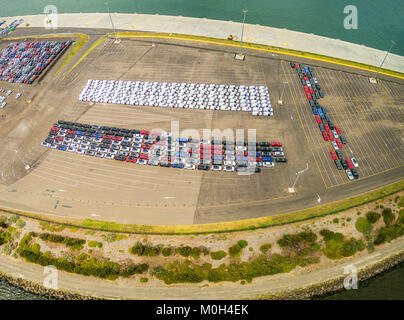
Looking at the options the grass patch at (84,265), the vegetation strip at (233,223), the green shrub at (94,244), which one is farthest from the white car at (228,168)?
the green shrub at (94,244)

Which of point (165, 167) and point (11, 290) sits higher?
point (165, 167)

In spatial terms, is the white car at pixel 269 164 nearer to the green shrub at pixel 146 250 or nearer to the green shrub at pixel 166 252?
the green shrub at pixel 166 252

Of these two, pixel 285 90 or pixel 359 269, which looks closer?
pixel 359 269

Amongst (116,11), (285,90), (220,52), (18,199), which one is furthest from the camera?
(116,11)

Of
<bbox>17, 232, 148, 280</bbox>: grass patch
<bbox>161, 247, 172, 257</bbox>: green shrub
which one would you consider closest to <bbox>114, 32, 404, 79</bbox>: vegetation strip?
<bbox>161, 247, 172, 257</bbox>: green shrub

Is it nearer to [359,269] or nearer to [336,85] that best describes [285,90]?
[336,85]

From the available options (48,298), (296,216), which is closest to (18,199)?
(48,298)

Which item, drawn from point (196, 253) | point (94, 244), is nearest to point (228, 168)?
point (196, 253)
